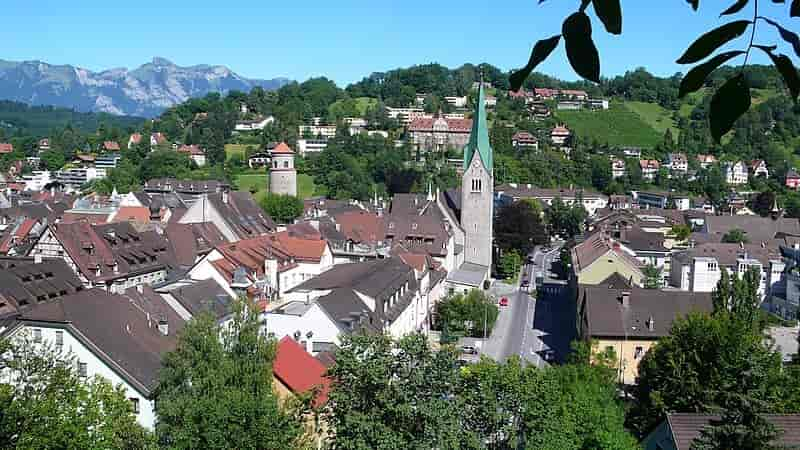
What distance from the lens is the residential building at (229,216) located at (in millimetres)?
44094

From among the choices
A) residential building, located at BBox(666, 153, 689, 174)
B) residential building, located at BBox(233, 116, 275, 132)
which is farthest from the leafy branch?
residential building, located at BBox(233, 116, 275, 132)

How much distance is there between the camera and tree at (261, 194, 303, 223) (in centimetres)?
6359

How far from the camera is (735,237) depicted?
59344 millimetres

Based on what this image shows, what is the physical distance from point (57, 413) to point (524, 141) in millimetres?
99578

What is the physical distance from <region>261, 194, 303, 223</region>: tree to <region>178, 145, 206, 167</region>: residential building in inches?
1436

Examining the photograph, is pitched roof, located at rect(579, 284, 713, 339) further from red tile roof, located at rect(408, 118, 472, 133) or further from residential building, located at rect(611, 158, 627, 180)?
red tile roof, located at rect(408, 118, 472, 133)

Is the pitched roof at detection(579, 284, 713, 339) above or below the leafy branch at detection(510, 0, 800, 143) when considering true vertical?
below

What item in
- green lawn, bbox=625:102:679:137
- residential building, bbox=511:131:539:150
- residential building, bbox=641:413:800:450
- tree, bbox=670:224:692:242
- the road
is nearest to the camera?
residential building, bbox=641:413:800:450

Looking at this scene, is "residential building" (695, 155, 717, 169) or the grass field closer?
"residential building" (695, 155, 717, 169)

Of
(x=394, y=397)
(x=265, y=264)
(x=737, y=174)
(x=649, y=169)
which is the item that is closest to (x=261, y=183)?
(x=265, y=264)

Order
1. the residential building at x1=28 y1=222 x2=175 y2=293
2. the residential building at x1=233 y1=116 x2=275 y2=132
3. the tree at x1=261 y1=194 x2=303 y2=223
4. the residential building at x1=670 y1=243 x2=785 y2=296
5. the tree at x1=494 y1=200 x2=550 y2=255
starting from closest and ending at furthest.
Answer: the residential building at x1=28 y1=222 x2=175 y2=293 < the residential building at x1=670 y1=243 x2=785 y2=296 < the tree at x1=494 y1=200 x2=550 y2=255 < the tree at x1=261 y1=194 x2=303 y2=223 < the residential building at x1=233 y1=116 x2=275 y2=132

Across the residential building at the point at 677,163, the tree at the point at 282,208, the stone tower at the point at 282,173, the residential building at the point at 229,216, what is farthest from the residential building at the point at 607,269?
the residential building at the point at 677,163

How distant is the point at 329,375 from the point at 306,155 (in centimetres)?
8998

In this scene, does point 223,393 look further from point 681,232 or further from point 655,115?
point 655,115
